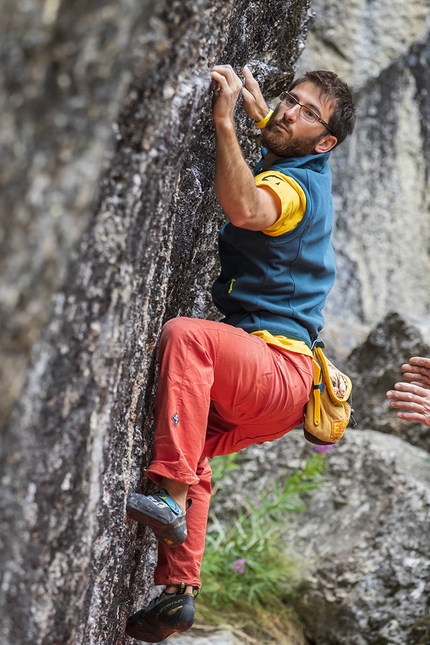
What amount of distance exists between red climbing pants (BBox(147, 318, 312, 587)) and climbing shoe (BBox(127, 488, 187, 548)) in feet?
0.31

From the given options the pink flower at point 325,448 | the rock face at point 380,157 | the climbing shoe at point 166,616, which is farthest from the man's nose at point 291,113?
the rock face at point 380,157

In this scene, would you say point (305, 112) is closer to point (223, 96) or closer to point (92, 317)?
point (223, 96)

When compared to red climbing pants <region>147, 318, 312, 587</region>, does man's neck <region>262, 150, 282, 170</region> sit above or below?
above

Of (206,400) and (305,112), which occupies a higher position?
(305,112)

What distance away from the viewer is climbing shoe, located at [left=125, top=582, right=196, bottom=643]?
3055 mm

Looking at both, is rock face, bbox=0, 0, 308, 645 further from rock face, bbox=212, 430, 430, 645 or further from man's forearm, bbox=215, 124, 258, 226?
rock face, bbox=212, 430, 430, 645

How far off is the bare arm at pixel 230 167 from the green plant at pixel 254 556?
268 centimetres

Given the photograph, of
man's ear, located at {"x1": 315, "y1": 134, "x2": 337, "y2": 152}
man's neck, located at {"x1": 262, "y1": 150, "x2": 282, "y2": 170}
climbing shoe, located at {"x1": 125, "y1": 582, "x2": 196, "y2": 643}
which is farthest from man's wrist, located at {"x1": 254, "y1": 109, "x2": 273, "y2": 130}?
climbing shoe, located at {"x1": 125, "y1": 582, "x2": 196, "y2": 643}

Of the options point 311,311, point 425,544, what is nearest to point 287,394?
point 311,311

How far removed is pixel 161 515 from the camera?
2.82 meters

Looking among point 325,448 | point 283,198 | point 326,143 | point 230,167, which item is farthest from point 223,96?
point 325,448

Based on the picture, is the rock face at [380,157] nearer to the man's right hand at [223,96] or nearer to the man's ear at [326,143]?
the man's ear at [326,143]

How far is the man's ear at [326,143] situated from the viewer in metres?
3.33

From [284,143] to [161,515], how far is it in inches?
60.9
